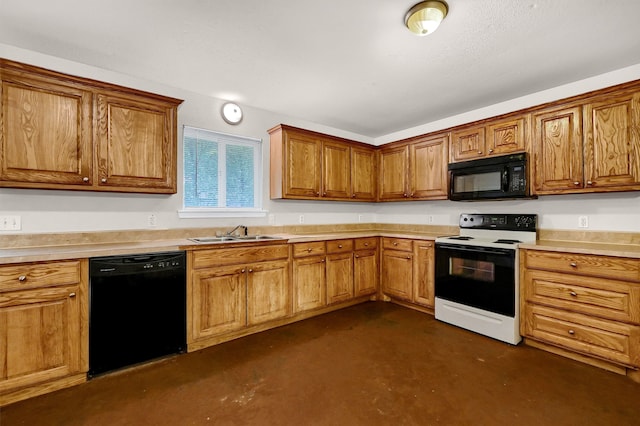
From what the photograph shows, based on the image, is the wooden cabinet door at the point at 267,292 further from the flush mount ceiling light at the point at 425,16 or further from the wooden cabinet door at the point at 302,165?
the flush mount ceiling light at the point at 425,16

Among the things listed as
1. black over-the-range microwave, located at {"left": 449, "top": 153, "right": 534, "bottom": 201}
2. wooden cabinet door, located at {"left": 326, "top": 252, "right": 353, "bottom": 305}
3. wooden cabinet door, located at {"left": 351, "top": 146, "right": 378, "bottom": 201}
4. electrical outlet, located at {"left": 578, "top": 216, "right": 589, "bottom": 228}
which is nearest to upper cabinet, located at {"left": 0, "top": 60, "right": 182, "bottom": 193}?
wooden cabinet door, located at {"left": 326, "top": 252, "right": 353, "bottom": 305}

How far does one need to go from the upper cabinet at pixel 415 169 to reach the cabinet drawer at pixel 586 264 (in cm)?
122

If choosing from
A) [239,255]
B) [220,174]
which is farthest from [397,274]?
[220,174]

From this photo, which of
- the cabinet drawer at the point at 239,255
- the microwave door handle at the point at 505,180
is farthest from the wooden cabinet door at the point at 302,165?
the microwave door handle at the point at 505,180

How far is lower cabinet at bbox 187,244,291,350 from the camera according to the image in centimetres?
261

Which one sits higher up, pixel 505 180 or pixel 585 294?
pixel 505 180

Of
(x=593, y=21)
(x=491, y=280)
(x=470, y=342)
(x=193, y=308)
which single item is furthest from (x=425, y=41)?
(x=193, y=308)

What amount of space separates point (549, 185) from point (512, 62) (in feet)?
3.92

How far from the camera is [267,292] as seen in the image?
9.96ft

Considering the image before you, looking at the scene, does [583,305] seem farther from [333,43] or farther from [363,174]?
[333,43]

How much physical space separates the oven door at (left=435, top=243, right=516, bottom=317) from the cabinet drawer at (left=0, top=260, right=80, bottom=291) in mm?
3326

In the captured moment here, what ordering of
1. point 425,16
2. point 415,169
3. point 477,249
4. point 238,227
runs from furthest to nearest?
point 415,169, point 238,227, point 477,249, point 425,16

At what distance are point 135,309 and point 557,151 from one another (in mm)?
3910

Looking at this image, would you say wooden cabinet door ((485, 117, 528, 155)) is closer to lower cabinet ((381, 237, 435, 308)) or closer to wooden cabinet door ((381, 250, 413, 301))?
lower cabinet ((381, 237, 435, 308))
